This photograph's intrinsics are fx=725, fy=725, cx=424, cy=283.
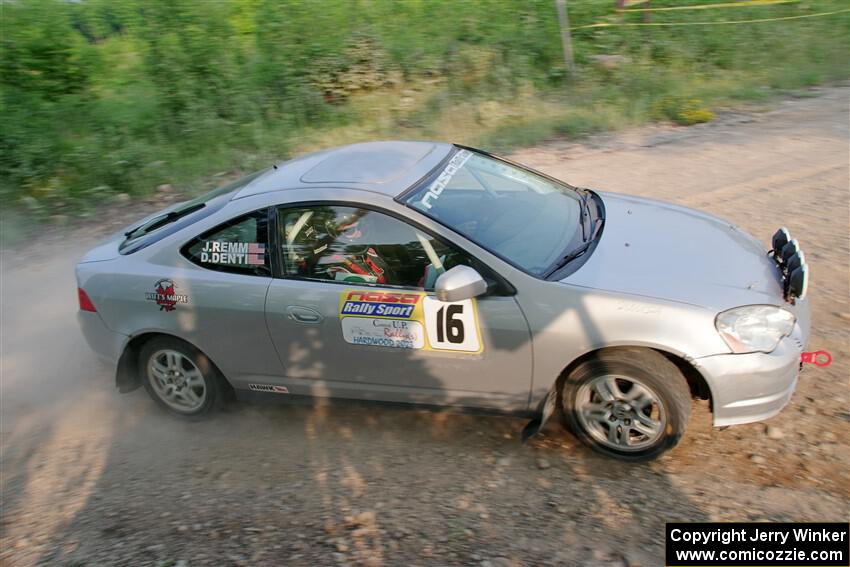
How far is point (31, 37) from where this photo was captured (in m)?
10.0

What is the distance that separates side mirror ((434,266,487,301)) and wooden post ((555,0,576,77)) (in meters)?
9.08

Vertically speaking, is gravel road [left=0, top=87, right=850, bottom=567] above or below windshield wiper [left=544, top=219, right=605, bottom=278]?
below

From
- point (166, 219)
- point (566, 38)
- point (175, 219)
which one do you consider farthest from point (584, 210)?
point (566, 38)

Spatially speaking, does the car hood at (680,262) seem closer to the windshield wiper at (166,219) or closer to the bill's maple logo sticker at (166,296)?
the bill's maple logo sticker at (166,296)

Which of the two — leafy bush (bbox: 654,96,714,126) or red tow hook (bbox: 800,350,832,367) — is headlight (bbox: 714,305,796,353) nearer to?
red tow hook (bbox: 800,350,832,367)

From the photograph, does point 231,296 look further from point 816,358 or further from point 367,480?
point 816,358

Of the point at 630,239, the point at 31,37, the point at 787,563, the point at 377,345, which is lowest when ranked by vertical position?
the point at 787,563

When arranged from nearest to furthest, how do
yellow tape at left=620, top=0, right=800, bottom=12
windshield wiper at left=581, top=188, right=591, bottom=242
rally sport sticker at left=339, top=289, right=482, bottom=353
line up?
rally sport sticker at left=339, top=289, right=482, bottom=353 < windshield wiper at left=581, top=188, right=591, bottom=242 < yellow tape at left=620, top=0, right=800, bottom=12

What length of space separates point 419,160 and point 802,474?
2.80 m

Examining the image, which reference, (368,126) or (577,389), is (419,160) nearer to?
(577,389)

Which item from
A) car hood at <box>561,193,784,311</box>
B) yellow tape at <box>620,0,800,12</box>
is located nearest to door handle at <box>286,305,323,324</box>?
car hood at <box>561,193,784,311</box>

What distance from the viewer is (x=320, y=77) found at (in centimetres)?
1130

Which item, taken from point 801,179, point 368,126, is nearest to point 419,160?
point 801,179

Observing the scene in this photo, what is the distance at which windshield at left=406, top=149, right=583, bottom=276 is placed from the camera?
4.07 m
